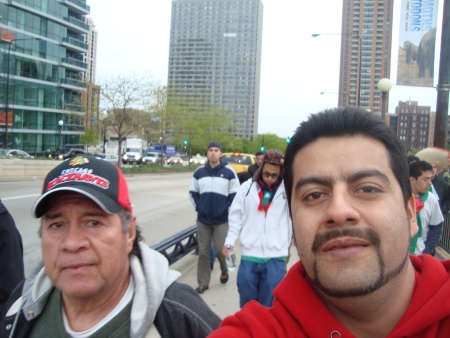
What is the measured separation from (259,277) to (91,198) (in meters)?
3.08

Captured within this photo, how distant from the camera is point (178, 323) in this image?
5.76 feet

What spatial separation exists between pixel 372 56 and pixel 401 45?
3544 centimetres

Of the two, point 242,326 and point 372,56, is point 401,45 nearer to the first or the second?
point 242,326

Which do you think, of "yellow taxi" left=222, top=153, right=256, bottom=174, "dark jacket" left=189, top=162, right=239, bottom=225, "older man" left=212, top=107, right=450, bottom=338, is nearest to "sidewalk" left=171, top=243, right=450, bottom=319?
"dark jacket" left=189, top=162, right=239, bottom=225

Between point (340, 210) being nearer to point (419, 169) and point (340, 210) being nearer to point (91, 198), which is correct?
point (91, 198)

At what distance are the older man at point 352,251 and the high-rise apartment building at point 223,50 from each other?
141 m

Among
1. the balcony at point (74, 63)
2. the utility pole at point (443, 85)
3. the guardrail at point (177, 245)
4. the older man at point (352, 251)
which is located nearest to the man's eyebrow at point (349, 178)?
the older man at point (352, 251)

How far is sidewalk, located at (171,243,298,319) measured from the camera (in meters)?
5.51

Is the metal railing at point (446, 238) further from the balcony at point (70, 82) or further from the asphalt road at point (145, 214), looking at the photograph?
the balcony at point (70, 82)

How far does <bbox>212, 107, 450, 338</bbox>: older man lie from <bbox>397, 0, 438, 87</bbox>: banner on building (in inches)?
326

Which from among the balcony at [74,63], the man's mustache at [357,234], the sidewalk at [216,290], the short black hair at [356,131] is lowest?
the sidewalk at [216,290]

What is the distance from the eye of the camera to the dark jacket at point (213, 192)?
20.6 feet

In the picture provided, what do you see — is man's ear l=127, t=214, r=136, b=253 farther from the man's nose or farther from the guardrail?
the guardrail

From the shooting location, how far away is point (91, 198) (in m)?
1.80
